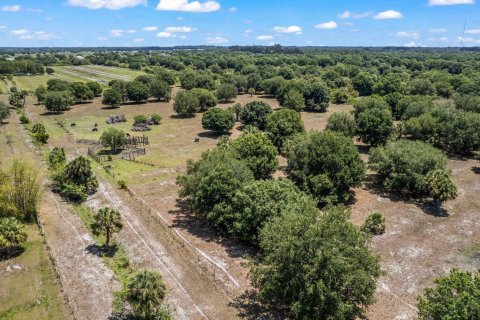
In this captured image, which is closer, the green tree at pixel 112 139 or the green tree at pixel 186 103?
the green tree at pixel 112 139

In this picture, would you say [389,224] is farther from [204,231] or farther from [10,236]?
[10,236]

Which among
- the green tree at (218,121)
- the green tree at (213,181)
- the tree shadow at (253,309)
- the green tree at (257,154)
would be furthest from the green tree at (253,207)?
the green tree at (218,121)

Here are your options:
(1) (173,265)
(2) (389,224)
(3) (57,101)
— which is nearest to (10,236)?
(1) (173,265)

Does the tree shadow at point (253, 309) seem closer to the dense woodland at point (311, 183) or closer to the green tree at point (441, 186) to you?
the dense woodland at point (311, 183)

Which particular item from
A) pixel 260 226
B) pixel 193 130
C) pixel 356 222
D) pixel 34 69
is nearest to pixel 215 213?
pixel 260 226

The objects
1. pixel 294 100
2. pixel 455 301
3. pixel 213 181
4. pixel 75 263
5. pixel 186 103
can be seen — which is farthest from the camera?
pixel 294 100

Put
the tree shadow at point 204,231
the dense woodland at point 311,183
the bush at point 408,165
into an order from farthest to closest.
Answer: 1. the bush at point 408,165
2. the tree shadow at point 204,231
3. the dense woodland at point 311,183

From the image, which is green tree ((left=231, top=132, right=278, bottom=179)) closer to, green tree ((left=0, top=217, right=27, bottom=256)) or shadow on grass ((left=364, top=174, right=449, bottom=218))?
shadow on grass ((left=364, top=174, right=449, bottom=218))
